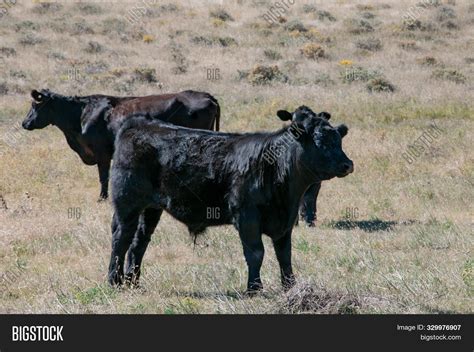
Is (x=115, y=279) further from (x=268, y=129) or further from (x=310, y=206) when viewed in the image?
(x=268, y=129)

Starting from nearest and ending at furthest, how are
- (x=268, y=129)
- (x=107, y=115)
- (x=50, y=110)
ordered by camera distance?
(x=107, y=115) → (x=50, y=110) → (x=268, y=129)

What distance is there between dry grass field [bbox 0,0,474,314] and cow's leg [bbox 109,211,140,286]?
25 cm

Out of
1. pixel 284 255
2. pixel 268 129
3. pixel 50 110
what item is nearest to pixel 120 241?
pixel 284 255

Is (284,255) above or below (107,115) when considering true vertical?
above

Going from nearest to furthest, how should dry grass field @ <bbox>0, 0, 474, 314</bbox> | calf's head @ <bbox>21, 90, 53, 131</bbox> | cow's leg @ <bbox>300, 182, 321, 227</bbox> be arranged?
dry grass field @ <bbox>0, 0, 474, 314</bbox> < cow's leg @ <bbox>300, 182, 321, 227</bbox> < calf's head @ <bbox>21, 90, 53, 131</bbox>

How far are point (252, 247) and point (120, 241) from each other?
5.49ft

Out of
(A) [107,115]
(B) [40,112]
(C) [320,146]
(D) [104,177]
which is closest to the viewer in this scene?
(C) [320,146]

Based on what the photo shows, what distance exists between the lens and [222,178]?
927 centimetres

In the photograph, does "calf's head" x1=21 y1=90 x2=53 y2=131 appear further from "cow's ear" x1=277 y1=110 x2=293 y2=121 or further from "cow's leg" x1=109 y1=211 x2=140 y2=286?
"cow's ear" x1=277 y1=110 x2=293 y2=121

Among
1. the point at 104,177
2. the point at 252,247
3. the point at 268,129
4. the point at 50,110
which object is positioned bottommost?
the point at 268,129

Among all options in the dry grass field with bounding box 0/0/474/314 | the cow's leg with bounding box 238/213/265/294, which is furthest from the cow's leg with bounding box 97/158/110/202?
the cow's leg with bounding box 238/213/265/294

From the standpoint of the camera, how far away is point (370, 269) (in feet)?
32.7

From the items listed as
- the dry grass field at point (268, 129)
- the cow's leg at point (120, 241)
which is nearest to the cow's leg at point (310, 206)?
the dry grass field at point (268, 129)

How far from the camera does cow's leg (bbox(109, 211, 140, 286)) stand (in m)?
9.77
